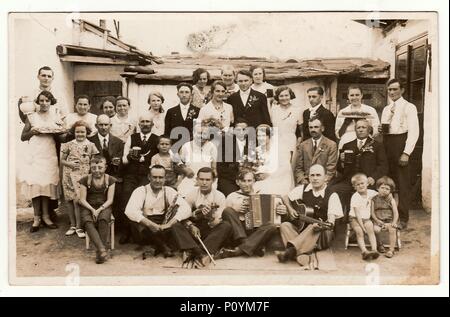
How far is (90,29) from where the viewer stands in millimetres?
4965

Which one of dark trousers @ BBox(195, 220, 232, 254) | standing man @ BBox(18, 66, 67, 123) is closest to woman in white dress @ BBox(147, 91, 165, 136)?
standing man @ BBox(18, 66, 67, 123)

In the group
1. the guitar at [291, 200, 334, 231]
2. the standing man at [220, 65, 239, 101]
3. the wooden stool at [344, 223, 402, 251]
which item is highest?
the standing man at [220, 65, 239, 101]

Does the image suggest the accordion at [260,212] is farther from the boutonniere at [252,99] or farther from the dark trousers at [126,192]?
the dark trousers at [126,192]

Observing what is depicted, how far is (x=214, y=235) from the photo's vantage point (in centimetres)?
498

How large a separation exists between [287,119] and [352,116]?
49 centimetres

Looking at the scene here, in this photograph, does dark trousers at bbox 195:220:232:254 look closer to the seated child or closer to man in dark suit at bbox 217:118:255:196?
man in dark suit at bbox 217:118:255:196

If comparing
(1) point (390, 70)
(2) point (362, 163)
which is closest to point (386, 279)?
(2) point (362, 163)

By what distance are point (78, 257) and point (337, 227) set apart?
6.44 ft

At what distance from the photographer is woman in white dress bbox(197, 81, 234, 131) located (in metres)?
5.00

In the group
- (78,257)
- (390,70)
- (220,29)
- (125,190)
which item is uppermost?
(220,29)

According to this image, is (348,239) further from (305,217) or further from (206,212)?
(206,212)

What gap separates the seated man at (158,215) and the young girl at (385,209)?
138 centimetres

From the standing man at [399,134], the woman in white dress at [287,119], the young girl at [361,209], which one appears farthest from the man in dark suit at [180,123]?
the standing man at [399,134]
